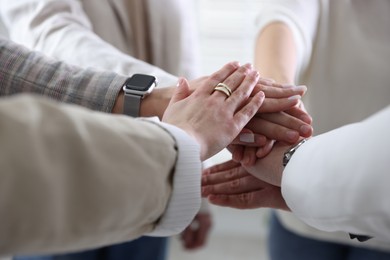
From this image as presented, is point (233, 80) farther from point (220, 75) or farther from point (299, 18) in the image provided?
point (299, 18)

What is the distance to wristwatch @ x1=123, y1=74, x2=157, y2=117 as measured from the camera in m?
0.98

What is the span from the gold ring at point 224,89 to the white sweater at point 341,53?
0.31m

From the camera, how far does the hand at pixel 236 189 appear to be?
981 mm

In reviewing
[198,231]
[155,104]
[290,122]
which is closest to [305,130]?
[290,122]

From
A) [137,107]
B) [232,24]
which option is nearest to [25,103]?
[137,107]

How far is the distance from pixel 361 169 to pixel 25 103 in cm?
32

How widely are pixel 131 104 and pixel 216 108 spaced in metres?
0.17

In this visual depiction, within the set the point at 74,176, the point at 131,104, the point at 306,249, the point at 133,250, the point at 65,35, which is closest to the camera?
the point at 74,176

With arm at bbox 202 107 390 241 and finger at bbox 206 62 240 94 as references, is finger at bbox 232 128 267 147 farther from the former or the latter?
arm at bbox 202 107 390 241

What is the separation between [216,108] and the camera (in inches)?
34.8

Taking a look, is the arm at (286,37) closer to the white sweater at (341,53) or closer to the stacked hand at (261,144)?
the white sweater at (341,53)

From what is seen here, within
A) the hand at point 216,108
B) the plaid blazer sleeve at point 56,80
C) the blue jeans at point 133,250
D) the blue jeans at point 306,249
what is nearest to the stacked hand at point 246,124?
the hand at point 216,108

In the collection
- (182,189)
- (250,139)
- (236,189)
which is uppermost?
(182,189)

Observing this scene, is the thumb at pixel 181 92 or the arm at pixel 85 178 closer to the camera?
the arm at pixel 85 178
